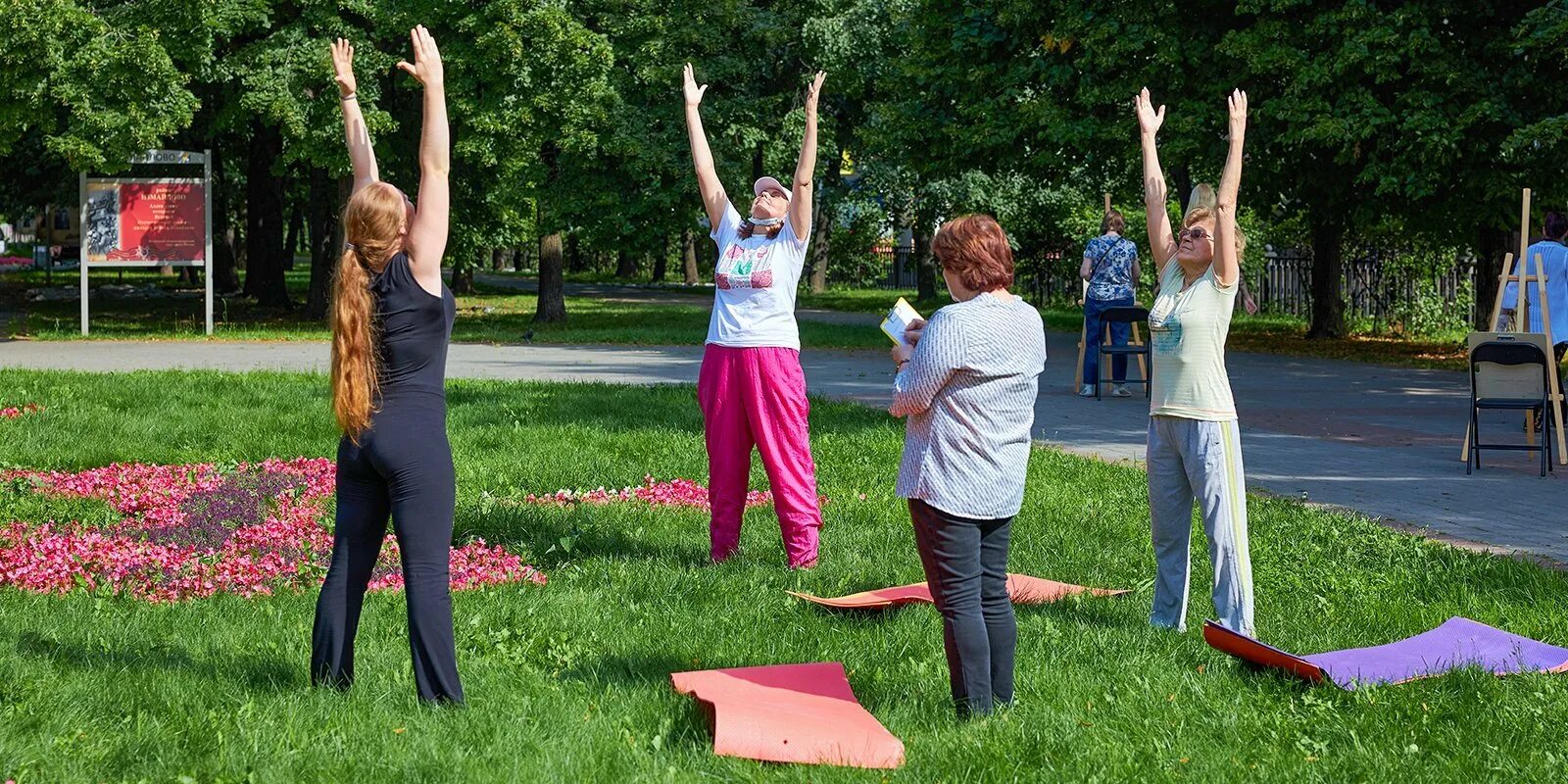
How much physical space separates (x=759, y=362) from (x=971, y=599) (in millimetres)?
2634

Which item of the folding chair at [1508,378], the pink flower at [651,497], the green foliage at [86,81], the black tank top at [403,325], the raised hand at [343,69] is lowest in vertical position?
the pink flower at [651,497]

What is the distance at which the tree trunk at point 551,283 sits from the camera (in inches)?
1126

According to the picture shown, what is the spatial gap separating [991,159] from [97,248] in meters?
14.0

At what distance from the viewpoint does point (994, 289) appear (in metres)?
4.87

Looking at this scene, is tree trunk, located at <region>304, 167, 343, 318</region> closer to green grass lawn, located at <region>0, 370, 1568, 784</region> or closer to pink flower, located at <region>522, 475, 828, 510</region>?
pink flower, located at <region>522, 475, 828, 510</region>

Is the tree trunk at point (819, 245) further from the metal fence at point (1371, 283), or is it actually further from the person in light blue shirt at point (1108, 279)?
the person in light blue shirt at point (1108, 279)

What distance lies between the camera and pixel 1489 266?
22.1 metres

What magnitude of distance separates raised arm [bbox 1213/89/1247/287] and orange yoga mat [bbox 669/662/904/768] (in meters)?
2.19

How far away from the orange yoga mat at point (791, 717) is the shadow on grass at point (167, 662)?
138 cm

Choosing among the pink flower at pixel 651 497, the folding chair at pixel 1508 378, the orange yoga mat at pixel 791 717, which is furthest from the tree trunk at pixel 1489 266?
the orange yoga mat at pixel 791 717

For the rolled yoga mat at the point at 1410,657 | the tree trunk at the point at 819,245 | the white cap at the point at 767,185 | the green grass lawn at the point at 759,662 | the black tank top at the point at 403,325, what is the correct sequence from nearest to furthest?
the green grass lawn at the point at 759,662 < the black tank top at the point at 403,325 < the rolled yoga mat at the point at 1410,657 < the white cap at the point at 767,185 < the tree trunk at the point at 819,245

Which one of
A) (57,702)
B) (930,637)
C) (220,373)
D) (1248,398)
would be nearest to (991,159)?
(1248,398)

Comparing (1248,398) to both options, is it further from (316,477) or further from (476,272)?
(476,272)

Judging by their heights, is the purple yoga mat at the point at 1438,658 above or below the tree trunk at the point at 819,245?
below
